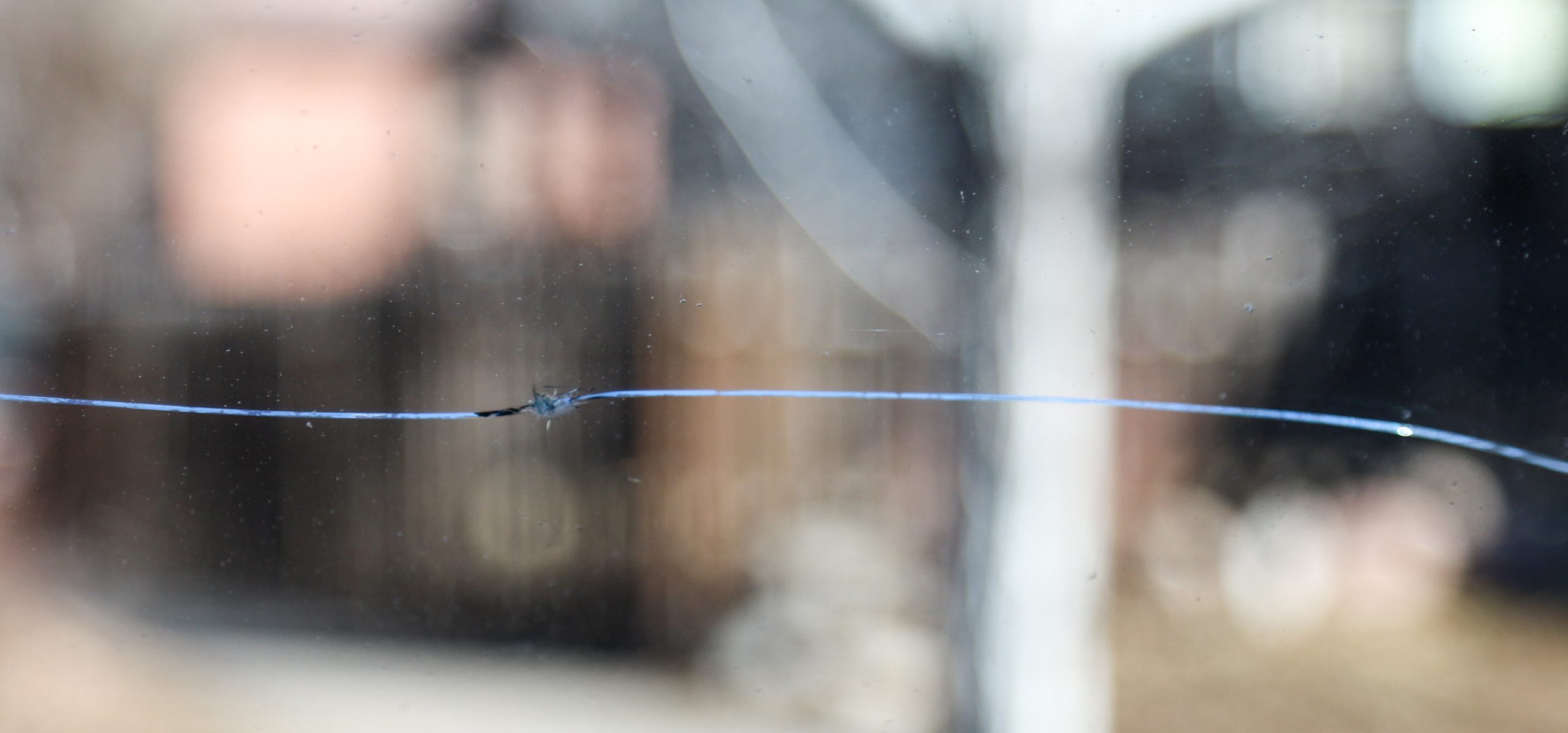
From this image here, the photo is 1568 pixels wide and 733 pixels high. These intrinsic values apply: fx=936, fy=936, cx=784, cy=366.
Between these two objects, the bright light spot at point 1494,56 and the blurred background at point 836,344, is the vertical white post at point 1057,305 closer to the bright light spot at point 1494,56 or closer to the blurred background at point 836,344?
the blurred background at point 836,344

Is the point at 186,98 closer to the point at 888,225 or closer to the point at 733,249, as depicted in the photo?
the point at 733,249

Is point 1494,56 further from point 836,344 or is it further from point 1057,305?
point 836,344

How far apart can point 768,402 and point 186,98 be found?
980 millimetres

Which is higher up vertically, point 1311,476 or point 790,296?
point 790,296

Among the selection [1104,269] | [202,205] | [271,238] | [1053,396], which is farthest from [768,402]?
[202,205]

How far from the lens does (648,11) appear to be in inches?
53.3

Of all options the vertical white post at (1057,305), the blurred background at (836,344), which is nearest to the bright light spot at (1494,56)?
the blurred background at (836,344)

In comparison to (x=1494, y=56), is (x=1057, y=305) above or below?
below

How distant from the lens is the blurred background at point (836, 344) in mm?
1323

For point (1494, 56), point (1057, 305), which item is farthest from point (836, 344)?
point (1494, 56)

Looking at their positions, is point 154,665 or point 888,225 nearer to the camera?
point 888,225

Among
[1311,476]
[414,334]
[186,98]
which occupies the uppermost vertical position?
[186,98]

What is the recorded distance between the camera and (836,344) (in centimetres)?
134

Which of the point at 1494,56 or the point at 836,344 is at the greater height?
the point at 1494,56
